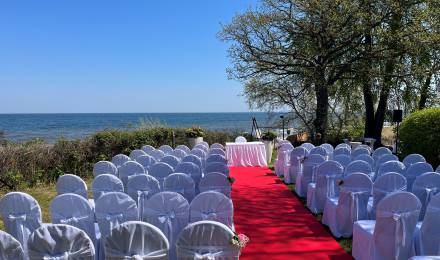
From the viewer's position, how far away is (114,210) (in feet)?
14.3

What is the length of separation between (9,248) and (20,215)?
144 cm

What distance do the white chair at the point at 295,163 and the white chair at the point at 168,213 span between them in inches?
194

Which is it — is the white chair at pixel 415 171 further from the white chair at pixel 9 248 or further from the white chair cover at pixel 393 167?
the white chair at pixel 9 248

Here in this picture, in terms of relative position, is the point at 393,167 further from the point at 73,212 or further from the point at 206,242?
the point at 73,212

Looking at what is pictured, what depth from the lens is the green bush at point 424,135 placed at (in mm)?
10273

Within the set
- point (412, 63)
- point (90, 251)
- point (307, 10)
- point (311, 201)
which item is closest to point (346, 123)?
point (412, 63)

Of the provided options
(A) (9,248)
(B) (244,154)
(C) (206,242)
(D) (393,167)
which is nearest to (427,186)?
(D) (393,167)

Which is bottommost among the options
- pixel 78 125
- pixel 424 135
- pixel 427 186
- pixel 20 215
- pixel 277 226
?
pixel 277 226

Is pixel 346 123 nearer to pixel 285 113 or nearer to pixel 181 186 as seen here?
pixel 285 113

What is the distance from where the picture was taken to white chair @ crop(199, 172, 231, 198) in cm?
570

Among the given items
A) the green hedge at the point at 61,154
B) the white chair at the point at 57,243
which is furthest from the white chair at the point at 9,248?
the green hedge at the point at 61,154

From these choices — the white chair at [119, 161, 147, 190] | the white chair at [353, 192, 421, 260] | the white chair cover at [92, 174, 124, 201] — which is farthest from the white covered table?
the white chair at [353, 192, 421, 260]

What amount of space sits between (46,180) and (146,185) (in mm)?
5950

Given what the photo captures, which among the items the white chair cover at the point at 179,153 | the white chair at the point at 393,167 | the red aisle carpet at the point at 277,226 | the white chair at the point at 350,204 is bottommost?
the red aisle carpet at the point at 277,226
